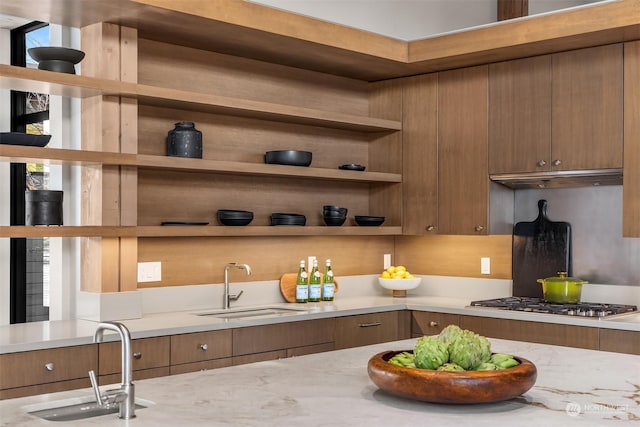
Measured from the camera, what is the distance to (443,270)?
5.66 meters

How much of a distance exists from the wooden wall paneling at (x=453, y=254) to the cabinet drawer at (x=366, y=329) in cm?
79

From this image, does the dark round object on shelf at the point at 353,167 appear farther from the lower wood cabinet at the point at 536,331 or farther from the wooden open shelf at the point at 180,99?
the lower wood cabinet at the point at 536,331

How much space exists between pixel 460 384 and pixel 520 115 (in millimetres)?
3285

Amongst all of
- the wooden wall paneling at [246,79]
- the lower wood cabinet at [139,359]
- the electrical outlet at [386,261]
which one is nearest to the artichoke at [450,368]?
the lower wood cabinet at [139,359]

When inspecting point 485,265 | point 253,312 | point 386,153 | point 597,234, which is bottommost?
point 253,312

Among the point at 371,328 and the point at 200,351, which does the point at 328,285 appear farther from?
the point at 200,351

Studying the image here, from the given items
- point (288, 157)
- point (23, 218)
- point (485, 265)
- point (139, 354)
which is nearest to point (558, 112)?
point (485, 265)

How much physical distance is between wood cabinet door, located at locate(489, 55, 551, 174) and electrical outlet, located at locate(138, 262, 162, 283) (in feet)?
7.23

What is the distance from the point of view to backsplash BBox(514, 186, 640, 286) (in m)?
4.82

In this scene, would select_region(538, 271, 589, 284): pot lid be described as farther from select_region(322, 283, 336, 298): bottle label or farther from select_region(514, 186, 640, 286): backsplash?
select_region(322, 283, 336, 298): bottle label

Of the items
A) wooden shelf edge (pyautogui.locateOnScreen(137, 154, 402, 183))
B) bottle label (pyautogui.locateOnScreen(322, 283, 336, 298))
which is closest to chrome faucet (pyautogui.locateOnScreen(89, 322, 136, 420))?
wooden shelf edge (pyautogui.locateOnScreen(137, 154, 402, 183))

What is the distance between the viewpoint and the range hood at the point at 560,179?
4.63 meters

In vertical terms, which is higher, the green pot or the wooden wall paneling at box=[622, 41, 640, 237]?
the wooden wall paneling at box=[622, 41, 640, 237]

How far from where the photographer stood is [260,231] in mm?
4680
